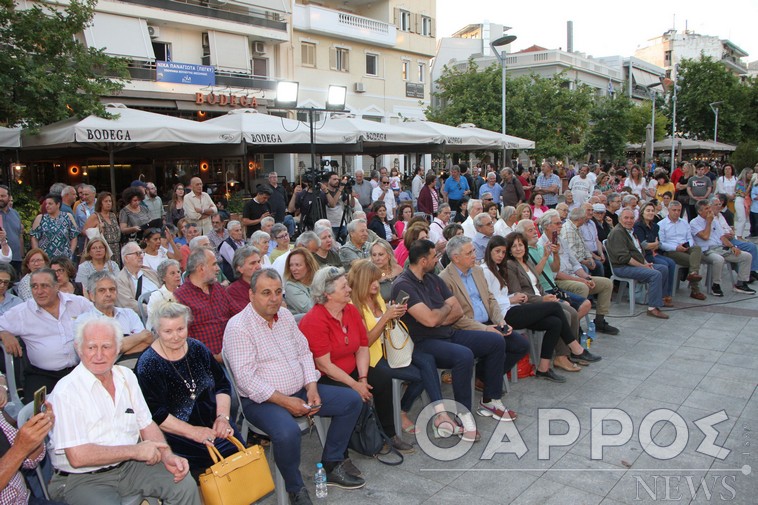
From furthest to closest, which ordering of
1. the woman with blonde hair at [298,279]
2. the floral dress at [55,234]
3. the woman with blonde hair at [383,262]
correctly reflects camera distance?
the floral dress at [55,234]
the woman with blonde hair at [383,262]
the woman with blonde hair at [298,279]

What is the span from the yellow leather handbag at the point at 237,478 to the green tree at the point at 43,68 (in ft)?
27.1

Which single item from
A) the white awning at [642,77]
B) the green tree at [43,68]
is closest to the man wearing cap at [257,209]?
the green tree at [43,68]

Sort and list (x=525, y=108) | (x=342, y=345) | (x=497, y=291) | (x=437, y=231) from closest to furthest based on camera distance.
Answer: (x=342, y=345) → (x=497, y=291) → (x=437, y=231) → (x=525, y=108)

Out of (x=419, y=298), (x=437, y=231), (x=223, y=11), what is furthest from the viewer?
(x=223, y=11)

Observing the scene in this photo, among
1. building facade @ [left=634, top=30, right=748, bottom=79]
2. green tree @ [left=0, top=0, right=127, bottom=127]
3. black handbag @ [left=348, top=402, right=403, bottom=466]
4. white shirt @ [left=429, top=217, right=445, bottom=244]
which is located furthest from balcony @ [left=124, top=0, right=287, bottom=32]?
building facade @ [left=634, top=30, right=748, bottom=79]

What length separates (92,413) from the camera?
118 inches

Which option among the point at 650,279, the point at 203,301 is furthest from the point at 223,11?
the point at 203,301

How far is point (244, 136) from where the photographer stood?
10234 mm

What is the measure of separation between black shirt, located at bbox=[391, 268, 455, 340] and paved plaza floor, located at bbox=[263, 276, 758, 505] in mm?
816

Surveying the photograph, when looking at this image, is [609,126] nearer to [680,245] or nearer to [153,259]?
[680,245]

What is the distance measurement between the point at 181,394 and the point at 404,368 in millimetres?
1707

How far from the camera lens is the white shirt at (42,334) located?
4.23 m

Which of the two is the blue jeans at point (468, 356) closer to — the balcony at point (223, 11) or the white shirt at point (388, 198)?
the white shirt at point (388, 198)

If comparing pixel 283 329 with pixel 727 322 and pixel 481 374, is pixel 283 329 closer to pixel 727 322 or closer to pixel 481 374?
pixel 481 374
